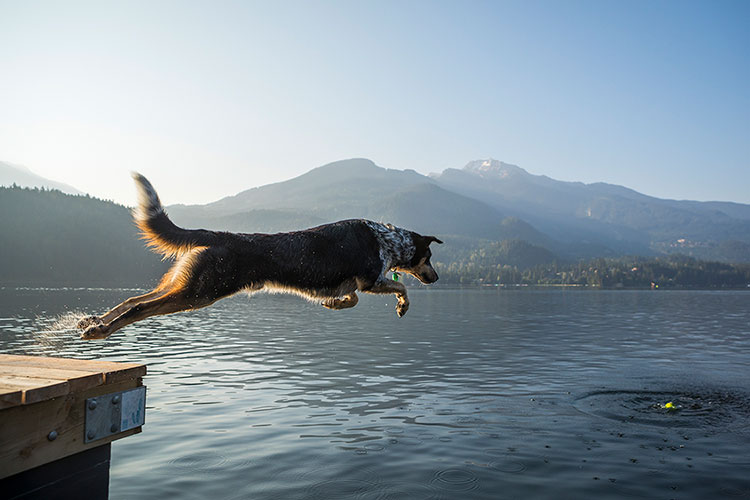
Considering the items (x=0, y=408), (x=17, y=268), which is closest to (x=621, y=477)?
(x=0, y=408)

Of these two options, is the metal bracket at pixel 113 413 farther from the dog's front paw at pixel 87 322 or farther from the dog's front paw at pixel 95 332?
the dog's front paw at pixel 87 322

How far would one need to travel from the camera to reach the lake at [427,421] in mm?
12203

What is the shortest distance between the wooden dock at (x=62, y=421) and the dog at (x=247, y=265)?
0.59m

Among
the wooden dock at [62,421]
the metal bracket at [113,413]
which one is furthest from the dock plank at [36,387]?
the metal bracket at [113,413]

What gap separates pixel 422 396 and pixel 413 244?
619 inches

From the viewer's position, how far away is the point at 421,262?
8336 mm

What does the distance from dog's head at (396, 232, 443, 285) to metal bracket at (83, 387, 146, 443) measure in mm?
4119

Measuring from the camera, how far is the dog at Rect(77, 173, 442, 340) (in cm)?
574

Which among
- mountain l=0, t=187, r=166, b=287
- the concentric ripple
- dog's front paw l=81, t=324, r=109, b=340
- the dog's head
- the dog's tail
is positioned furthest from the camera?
mountain l=0, t=187, r=166, b=287

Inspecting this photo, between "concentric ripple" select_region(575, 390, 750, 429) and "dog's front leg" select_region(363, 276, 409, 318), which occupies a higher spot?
"dog's front leg" select_region(363, 276, 409, 318)

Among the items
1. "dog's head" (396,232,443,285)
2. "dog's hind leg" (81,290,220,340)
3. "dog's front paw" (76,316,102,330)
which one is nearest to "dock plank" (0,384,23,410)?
"dog's hind leg" (81,290,220,340)

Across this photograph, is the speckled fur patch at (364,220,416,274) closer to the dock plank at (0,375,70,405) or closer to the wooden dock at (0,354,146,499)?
the wooden dock at (0,354,146,499)

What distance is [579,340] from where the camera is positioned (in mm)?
46312

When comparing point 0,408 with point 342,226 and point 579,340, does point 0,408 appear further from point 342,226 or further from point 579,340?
point 579,340
